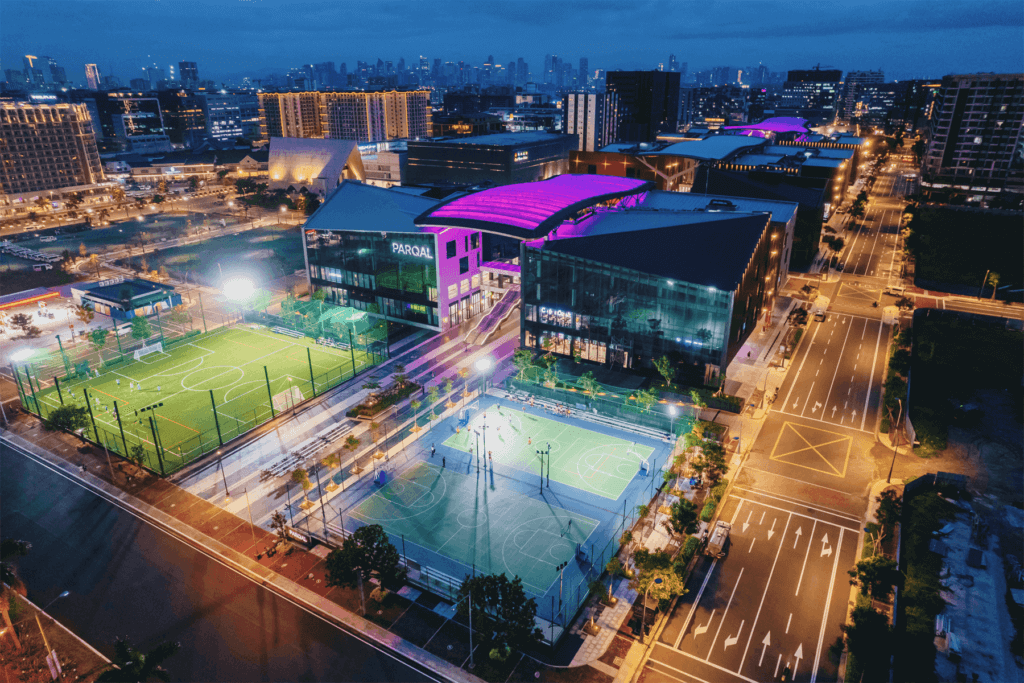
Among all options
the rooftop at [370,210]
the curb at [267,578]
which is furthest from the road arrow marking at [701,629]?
the rooftop at [370,210]

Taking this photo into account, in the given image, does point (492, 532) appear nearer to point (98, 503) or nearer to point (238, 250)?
point (98, 503)

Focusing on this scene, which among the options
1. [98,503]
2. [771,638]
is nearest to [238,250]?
[98,503]

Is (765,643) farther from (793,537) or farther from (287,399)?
(287,399)

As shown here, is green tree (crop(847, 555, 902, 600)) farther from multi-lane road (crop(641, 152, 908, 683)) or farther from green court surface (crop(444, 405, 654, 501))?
green court surface (crop(444, 405, 654, 501))

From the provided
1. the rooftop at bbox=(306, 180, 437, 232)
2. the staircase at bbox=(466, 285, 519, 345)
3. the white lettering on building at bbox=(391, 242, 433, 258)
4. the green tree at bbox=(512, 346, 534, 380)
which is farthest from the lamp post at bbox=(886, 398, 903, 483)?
the rooftop at bbox=(306, 180, 437, 232)

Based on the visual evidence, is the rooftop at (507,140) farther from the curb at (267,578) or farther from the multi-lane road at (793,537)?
the curb at (267,578)
